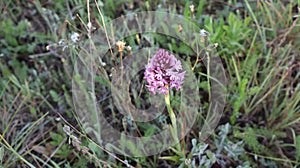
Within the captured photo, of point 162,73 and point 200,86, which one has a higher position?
point 162,73

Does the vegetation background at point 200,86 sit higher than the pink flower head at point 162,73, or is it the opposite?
the pink flower head at point 162,73

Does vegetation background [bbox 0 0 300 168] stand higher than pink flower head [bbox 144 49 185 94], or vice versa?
pink flower head [bbox 144 49 185 94]

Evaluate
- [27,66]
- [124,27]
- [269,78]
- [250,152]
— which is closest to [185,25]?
[124,27]

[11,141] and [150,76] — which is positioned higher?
Answer: [150,76]

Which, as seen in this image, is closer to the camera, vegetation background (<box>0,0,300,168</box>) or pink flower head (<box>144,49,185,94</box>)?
pink flower head (<box>144,49,185,94</box>)

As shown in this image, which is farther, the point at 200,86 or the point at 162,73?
the point at 200,86

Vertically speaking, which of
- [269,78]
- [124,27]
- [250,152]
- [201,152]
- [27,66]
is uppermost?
[124,27]

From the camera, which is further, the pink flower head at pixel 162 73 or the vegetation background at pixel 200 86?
the vegetation background at pixel 200 86

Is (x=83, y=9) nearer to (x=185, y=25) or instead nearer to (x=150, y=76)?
(x=185, y=25)
